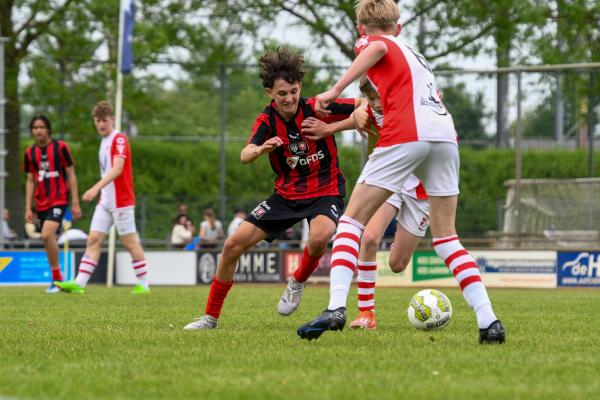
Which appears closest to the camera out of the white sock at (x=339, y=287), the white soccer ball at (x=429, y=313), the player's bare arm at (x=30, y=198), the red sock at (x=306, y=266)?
the white sock at (x=339, y=287)

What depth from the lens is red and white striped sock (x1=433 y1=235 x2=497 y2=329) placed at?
Answer: 6.30 m

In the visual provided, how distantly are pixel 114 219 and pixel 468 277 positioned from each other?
8.39 meters

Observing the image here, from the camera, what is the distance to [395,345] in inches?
247

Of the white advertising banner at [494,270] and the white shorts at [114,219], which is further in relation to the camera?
the white advertising banner at [494,270]

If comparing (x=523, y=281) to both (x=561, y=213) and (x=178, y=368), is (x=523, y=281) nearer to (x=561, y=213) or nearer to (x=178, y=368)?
(x=561, y=213)

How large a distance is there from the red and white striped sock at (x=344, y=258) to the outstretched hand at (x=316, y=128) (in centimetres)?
119

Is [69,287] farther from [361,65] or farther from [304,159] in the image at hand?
[361,65]

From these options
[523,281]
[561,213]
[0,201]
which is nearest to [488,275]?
[523,281]

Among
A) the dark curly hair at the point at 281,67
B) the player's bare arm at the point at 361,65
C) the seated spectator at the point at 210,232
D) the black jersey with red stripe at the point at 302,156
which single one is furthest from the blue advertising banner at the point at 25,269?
the player's bare arm at the point at 361,65

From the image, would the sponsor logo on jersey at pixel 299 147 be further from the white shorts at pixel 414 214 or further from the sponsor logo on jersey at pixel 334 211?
the white shorts at pixel 414 214

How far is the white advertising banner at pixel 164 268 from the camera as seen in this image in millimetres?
20766

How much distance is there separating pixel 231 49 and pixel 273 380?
69.6 ft

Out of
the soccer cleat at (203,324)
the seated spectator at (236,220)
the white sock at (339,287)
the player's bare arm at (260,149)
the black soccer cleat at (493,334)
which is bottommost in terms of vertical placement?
the seated spectator at (236,220)

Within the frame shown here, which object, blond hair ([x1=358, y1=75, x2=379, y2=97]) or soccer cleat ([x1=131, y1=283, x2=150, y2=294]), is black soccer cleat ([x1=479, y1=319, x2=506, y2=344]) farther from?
soccer cleat ([x1=131, y1=283, x2=150, y2=294])
